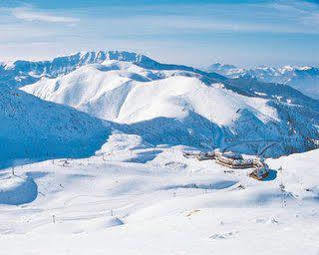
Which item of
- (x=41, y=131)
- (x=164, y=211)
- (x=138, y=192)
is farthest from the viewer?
(x=41, y=131)

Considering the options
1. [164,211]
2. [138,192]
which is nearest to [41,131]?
[138,192]

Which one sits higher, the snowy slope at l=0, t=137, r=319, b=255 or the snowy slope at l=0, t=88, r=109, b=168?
the snowy slope at l=0, t=137, r=319, b=255

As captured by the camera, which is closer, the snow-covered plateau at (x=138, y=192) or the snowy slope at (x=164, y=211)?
the snowy slope at (x=164, y=211)

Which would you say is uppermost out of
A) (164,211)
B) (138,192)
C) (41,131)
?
(164,211)

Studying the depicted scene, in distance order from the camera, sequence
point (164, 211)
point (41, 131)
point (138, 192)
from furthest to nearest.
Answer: point (41, 131) < point (138, 192) < point (164, 211)

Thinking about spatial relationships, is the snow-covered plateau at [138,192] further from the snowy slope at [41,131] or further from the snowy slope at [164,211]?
the snowy slope at [41,131]

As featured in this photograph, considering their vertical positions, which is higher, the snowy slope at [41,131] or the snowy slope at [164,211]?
the snowy slope at [164,211]

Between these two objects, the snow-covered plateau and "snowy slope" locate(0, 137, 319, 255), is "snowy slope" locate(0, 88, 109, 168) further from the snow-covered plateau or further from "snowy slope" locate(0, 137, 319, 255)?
"snowy slope" locate(0, 137, 319, 255)

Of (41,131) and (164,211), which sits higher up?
(164,211)

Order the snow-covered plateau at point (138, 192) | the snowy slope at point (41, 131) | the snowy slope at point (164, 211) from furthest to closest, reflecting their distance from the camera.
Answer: the snowy slope at point (41, 131) → the snow-covered plateau at point (138, 192) → the snowy slope at point (164, 211)

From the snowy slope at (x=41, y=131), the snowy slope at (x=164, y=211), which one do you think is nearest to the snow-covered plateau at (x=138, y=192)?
the snowy slope at (x=164, y=211)

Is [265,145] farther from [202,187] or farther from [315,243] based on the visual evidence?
[315,243]

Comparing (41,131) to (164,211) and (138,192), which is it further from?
(164,211)

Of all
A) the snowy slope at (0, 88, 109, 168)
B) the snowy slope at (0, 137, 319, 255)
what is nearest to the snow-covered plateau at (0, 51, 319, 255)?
the snowy slope at (0, 137, 319, 255)
